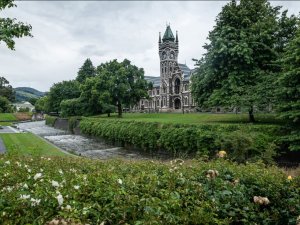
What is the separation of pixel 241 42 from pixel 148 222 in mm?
27658

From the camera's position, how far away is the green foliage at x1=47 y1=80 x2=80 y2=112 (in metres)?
86.6

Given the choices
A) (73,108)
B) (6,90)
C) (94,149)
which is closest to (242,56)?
(94,149)

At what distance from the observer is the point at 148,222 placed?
3.85 meters

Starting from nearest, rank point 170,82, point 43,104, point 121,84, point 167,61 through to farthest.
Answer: point 121,84, point 170,82, point 167,61, point 43,104

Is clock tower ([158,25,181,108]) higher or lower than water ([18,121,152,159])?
higher

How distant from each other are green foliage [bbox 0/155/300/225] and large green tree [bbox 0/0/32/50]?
4.98 meters

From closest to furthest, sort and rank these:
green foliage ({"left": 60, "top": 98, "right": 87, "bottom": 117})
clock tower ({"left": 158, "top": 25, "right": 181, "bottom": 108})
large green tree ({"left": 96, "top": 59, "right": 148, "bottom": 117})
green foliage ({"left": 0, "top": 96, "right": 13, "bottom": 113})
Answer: large green tree ({"left": 96, "top": 59, "right": 148, "bottom": 117}), green foliage ({"left": 60, "top": 98, "right": 87, "bottom": 117}), clock tower ({"left": 158, "top": 25, "right": 181, "bottom": 108}), green foliage ({"left": 0, "top": 96, "right": 13, "bottom": 113})

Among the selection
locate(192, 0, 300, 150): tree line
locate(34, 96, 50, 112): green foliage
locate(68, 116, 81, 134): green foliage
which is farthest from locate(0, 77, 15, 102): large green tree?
locate(192, 0, 300, 150): tree line

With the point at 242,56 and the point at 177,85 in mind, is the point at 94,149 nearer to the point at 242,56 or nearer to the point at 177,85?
the point at 242,56

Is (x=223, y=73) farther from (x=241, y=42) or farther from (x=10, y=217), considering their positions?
(x=10, y=217)

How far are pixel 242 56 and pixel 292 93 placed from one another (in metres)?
8.42

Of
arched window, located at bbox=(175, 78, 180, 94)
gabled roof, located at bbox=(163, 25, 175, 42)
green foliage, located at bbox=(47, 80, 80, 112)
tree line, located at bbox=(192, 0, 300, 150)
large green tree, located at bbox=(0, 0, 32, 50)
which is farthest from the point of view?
gabled roof, located at bbox=(163, 25, 175, 42)

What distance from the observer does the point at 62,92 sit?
290 ft

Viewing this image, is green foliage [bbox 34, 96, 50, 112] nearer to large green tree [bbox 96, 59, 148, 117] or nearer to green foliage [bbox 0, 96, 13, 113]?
green foliage [bbox 0, 96, 13, 113]
